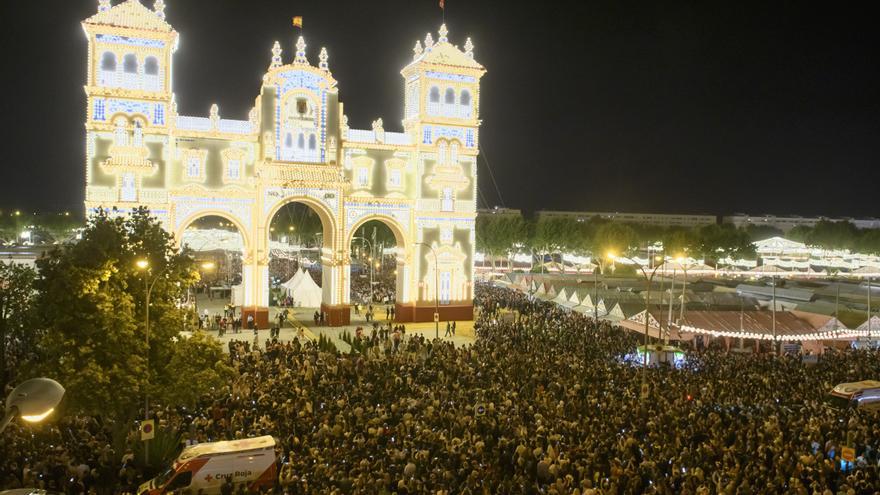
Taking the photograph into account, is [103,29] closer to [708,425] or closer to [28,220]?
[708,425]

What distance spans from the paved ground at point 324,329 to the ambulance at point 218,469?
18615 millimetres

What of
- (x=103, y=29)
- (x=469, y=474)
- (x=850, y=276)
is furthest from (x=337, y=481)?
(x=850, y=276)

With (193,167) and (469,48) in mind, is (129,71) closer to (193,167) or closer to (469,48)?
(193,167)

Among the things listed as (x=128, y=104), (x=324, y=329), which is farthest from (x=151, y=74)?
(x=324, y=329)

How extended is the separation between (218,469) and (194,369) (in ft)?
13.5

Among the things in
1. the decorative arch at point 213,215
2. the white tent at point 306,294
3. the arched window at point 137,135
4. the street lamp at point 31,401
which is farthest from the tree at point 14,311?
the white tent at point 306,294

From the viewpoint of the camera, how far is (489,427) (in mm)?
17375

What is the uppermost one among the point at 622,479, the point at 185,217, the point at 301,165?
the point at 301,165

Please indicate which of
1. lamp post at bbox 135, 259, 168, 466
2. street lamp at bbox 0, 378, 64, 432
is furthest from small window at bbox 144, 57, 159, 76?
street lamp at bbox 0, 378, 64, 432

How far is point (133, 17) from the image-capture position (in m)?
38.2

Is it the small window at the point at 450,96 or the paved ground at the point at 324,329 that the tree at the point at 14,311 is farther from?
the small window at the point at 450,96

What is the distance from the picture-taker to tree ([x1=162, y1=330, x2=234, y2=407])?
17.8 metres

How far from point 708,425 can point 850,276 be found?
200 feet

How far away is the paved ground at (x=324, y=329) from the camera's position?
3728 centimetres
